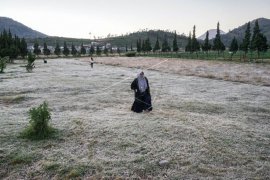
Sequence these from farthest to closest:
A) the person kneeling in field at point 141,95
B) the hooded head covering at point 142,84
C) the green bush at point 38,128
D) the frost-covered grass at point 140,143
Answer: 1. the hooded head covering at point 142,84
2. the person kneeling in field at point 141,95
3. the green bush at point 38,128
4. the frost-covered grass at point 140,143

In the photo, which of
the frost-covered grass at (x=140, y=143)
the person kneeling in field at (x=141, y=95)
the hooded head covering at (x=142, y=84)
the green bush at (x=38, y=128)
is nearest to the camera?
the frost-covered grass at (x=140, y=143)

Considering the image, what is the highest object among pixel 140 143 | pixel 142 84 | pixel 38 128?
pixel 142 84

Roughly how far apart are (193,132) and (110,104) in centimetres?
861

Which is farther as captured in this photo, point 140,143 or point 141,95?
point 141,95

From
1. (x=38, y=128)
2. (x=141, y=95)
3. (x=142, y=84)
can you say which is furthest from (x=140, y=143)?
(x=142, y=84)

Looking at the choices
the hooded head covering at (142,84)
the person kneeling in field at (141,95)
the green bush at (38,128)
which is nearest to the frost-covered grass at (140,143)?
the green bush at (38,128)

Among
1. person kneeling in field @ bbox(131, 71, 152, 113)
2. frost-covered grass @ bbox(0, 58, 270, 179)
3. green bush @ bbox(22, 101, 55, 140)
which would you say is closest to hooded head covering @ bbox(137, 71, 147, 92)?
person kneeling in field @ bbox(131, 71, 152, 113)

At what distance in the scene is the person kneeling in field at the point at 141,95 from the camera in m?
19.7

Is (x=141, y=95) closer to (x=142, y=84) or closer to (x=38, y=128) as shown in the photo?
(x=142, y=84)

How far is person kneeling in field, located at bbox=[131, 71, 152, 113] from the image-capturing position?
1969 cm

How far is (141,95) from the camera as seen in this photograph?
1988 cm

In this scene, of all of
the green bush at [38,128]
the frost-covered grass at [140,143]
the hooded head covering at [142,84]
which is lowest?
the frost-covered grass at [140,143]

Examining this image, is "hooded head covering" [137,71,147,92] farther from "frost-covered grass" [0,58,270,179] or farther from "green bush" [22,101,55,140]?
"green bush" [22,101,55,140]

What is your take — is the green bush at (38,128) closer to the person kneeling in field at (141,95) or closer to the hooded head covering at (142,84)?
the person kneeling in field at (141,95)
